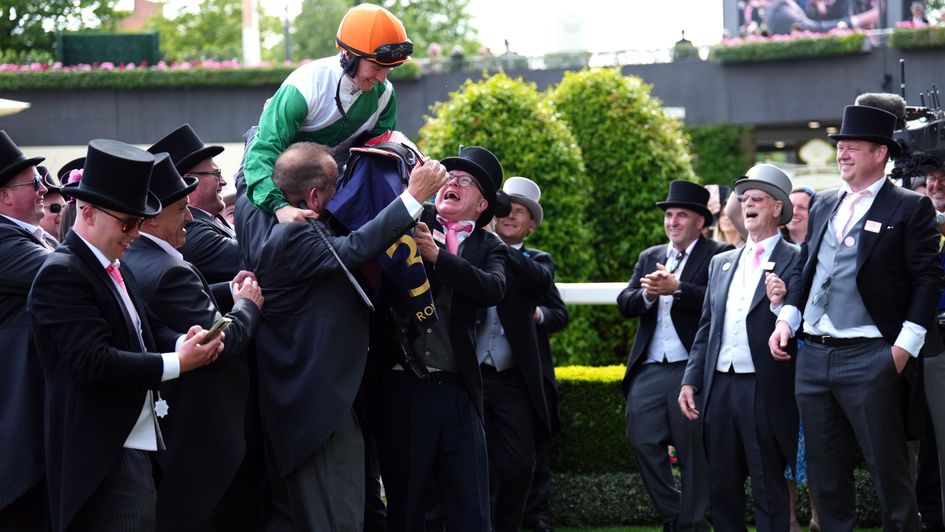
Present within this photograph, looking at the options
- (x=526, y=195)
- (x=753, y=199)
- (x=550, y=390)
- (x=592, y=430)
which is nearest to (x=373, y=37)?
(x=753, y=199)

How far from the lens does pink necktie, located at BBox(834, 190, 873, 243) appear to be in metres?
5.68

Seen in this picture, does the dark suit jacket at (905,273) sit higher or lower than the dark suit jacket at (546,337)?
higher

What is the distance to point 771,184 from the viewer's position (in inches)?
244

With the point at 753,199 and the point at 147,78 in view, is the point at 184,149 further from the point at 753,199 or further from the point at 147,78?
the point at 147,78

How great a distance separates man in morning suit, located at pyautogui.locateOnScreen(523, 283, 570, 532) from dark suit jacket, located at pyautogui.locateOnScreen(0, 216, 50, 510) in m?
3.28

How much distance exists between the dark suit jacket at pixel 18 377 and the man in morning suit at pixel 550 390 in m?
3.28

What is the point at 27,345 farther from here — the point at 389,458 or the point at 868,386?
the point at 868,386

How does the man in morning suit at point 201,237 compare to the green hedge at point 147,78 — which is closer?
the man in morning suit at point 201,237

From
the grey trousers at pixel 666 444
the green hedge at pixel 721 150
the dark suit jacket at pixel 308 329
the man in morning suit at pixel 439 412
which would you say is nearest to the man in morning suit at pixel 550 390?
the grey trousers at pixel 666 444

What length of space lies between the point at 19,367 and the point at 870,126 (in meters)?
4.01

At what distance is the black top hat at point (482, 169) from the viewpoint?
5.50 meters

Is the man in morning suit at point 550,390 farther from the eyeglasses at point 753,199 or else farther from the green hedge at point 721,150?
the green hedge at point 721,150

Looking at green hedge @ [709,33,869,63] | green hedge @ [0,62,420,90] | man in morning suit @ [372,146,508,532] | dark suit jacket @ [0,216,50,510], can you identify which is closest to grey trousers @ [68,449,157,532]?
dark suit jacket @ [0,216,50,510]

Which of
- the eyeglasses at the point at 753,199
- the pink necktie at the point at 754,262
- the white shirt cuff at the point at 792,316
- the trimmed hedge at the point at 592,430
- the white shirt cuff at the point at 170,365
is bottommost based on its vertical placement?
the trimmed hedge at the point at 592,430
